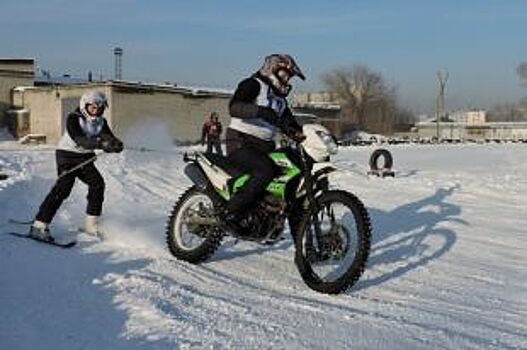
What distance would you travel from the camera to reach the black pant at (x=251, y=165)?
7598 mm

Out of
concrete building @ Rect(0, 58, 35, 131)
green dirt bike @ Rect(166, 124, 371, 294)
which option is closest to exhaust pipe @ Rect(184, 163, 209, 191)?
green dirt bike @ Rect(166, 124, 371, 294)

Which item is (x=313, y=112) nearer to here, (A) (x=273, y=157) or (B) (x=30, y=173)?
(B) (x=30, y=173)

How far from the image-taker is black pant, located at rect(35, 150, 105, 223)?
9.22 metres

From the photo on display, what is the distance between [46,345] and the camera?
4.99 m

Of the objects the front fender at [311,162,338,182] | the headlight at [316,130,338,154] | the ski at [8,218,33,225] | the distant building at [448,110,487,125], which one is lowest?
the ski at [8,218,33,225]

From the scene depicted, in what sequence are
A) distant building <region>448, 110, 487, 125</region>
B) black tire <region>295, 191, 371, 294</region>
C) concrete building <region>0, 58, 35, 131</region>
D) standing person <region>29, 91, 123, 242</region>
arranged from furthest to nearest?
distant building <region>448, 110, 487, 125</region> < concrete building <region>0, 58, 35, 131</region> < standing person <region>29, 91, 123, 242</region> < black tire <region>295, 191, 371, 294</region>

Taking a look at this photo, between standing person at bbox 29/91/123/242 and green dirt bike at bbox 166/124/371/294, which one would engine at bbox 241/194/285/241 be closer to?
Answer: green dirt bike at bbox 166/124/371/294

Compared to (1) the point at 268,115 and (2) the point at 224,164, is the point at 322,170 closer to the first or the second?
(1) the point at 268,115

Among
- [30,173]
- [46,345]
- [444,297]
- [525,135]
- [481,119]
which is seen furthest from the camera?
[481,119]

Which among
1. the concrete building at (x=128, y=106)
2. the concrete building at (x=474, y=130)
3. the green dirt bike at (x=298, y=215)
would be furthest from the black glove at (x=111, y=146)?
the concrete building at (x=474, y=130)

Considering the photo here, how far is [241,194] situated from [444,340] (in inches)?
113

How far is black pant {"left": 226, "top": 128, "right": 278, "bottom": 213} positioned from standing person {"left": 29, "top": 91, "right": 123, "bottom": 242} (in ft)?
5.88

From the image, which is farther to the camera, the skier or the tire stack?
the tire stack

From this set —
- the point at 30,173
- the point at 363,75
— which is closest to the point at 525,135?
the point at 363,75
